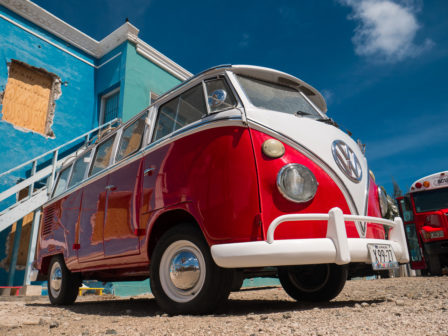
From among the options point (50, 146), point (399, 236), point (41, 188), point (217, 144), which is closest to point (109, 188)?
point (217, 144)

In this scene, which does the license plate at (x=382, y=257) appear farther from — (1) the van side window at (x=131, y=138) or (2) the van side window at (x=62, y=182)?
(2) the van side window at (x=62, y=182)

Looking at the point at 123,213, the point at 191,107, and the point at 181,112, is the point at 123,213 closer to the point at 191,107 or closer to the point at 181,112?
the point at 181,112

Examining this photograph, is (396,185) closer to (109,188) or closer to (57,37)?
(57,37)

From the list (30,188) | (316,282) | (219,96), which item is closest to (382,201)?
(316,282)

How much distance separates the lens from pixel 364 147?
3971 millimetres

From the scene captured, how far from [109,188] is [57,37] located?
8655 millimetres

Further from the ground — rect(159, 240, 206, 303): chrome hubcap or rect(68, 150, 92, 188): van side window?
rect(68, 150, 92, 188): van side window

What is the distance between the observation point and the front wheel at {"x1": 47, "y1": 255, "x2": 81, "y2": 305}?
16.4ft

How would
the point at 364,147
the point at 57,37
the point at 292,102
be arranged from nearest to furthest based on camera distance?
the point at 292,102, the point at 364,147, the point at 57,37

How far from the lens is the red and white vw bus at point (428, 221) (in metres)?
9.08

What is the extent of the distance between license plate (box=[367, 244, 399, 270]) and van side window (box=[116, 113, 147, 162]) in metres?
2.51

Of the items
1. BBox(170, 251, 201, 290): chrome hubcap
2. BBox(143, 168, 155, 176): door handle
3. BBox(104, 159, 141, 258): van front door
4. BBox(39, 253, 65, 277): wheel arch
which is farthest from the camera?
BBox(39, 253, 65, 277): wheel arch

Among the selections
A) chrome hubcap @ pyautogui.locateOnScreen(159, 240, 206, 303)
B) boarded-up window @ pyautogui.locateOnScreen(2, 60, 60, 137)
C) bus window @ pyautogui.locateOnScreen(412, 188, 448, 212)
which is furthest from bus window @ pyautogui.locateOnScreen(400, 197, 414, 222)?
boarded-up window @ pyautogui.locateOnScreen(2, 60, 60, 137)

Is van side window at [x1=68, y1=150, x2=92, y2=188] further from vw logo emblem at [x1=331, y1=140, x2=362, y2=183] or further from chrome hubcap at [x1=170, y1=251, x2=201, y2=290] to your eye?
vw logo emblem at [x1=331, y1=140, x2=362, y2=183]
